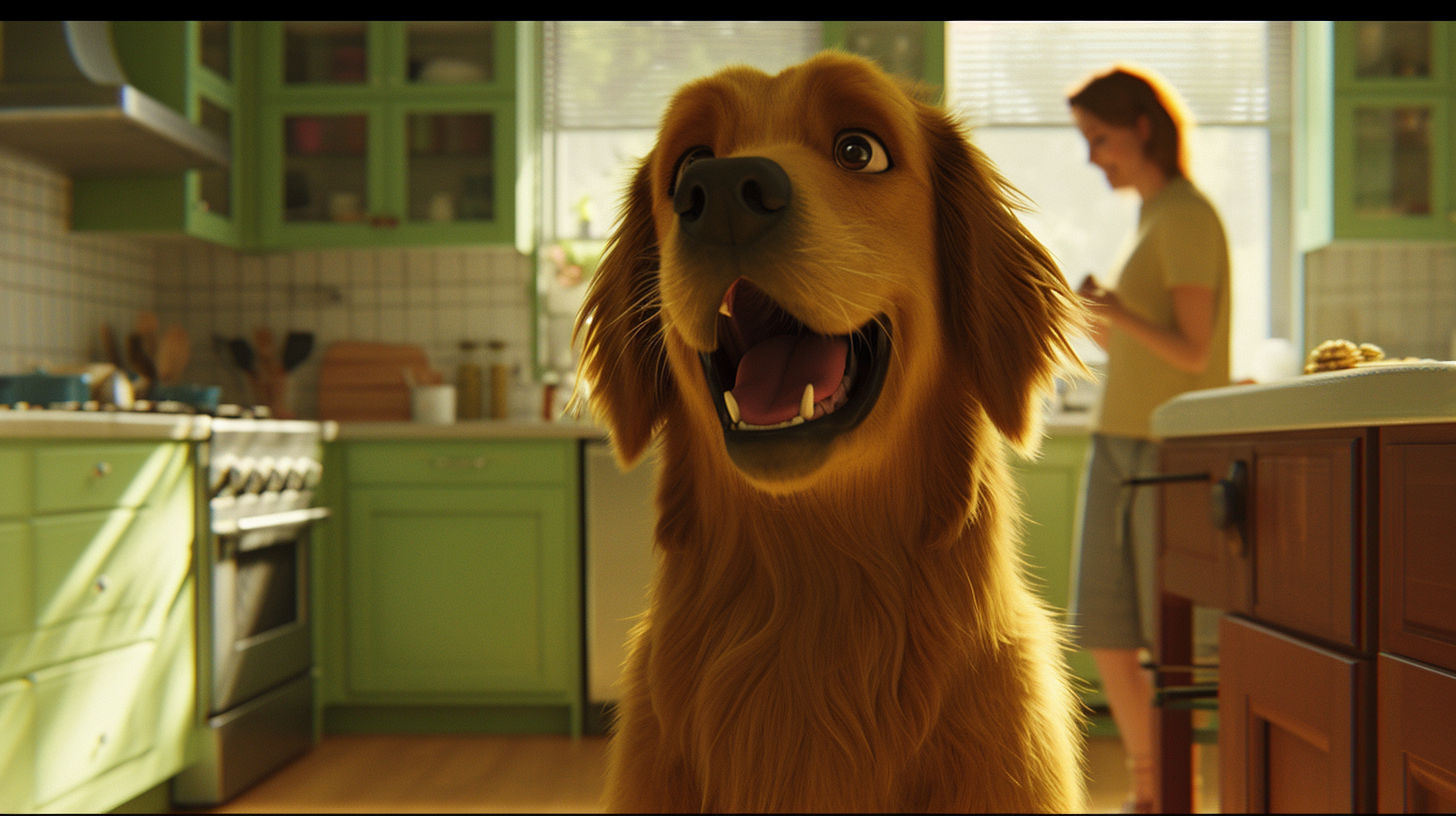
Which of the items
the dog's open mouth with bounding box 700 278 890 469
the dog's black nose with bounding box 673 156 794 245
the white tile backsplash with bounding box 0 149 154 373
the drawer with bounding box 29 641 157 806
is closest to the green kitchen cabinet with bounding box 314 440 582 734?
the drawer with bounding box 29 641 157 806

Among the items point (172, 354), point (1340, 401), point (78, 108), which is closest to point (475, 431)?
point (172, 354)

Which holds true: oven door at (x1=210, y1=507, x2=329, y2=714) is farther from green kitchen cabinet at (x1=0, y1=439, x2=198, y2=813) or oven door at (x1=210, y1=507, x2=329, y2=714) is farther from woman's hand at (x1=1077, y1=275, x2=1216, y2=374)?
woman's hand at (x1=1077, y1=275, x2=1216, y2=374)

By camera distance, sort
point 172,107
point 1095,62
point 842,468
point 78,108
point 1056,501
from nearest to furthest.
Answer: point 842,468 < point 78,108 < point 1056,501 < point 172,107 < point 1095,62

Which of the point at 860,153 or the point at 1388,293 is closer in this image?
the point at 860,153

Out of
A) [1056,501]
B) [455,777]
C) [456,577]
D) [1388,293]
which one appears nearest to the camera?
[455,777]

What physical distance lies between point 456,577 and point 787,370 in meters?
2.45

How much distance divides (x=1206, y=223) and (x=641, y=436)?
1323mm

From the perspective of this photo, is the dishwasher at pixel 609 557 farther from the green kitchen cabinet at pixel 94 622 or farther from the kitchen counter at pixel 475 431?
the green kitchen cabinet at pixel 94 622

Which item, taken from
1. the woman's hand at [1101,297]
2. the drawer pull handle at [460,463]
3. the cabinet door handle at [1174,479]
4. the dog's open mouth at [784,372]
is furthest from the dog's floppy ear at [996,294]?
the drawer pull handle at [460,463]

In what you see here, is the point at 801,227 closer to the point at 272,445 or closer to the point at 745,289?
the point at 745,289

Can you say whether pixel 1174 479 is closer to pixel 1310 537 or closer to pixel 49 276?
pixel 1310 537

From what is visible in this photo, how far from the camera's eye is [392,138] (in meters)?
3.36

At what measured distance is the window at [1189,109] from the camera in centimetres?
354

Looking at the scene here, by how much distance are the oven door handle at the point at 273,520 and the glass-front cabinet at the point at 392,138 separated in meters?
0.99
